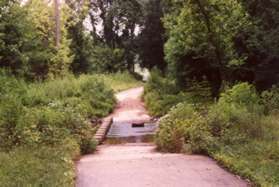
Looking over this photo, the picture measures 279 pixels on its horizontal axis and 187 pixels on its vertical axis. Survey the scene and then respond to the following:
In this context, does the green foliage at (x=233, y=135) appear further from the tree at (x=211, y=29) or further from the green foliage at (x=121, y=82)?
the green foliage at (x=121, y=82)

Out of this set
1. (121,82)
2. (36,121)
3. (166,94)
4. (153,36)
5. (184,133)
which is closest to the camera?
(36,121)

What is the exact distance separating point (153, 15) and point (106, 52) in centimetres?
1826

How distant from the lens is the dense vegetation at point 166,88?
11.5 meters

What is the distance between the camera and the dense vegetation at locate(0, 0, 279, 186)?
11.5 meters

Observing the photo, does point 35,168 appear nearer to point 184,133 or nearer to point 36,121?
point 36,121

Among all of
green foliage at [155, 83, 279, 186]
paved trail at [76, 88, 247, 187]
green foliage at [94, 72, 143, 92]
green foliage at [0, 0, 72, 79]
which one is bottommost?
green foliage at [94, 72, 143, 92]

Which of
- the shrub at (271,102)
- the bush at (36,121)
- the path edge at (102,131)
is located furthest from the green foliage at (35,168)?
the shrub at (271,102)

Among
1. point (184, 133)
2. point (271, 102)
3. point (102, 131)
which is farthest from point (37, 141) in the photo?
point (102, 131)

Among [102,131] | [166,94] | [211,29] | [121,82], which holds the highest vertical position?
[211,29]

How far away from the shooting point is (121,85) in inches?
1955

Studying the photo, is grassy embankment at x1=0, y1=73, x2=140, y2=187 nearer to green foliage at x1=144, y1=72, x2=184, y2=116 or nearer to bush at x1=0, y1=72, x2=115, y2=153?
bush at x1=0, y1=72, x2=115, y2=153

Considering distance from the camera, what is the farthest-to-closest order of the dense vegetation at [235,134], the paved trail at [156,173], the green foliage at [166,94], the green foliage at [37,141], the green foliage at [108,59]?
1. the green foliage at [108,59]
2. the green foliage at [166,94]
3. the dense vegetation at [235,134]
4. the paved trail at [156,173]
5. the green foliage at [37,141]

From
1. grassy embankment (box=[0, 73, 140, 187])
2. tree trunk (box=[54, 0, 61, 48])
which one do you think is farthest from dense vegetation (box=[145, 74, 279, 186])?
tree trunk (box=[54, 0, 61, 48])

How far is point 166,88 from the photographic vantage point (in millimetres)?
33375
